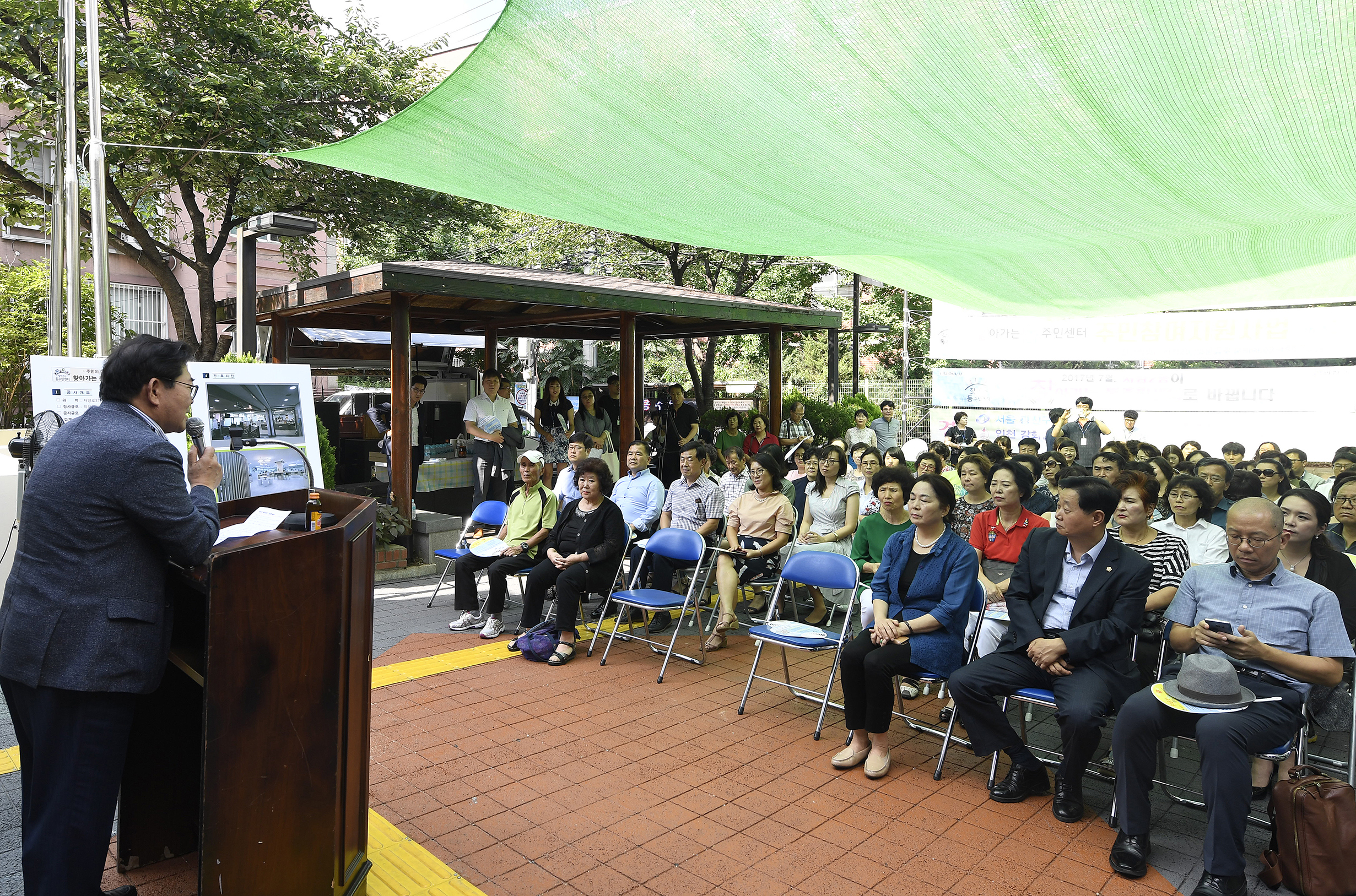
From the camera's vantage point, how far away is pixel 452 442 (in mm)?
11781

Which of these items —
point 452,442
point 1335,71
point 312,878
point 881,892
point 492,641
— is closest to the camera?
point 1335,71

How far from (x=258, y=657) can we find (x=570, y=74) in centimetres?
198

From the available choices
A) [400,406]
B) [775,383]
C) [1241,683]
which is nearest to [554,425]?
[400,406]

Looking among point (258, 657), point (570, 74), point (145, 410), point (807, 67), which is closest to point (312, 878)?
point (258, 657)

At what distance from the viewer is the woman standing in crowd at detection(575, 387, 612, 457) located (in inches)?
435

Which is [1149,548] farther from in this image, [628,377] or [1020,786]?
[628,377]

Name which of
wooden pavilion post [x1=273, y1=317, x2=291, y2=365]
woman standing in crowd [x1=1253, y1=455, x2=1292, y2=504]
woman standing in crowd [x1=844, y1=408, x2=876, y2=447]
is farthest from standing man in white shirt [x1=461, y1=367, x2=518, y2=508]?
woman standing in crowd [x1=1253, y1=455, x2=1292, y2=504]

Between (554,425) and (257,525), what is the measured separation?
9138mm

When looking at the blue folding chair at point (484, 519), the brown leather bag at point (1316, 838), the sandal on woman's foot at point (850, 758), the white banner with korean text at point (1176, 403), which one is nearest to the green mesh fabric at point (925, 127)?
the brown leather bag at point (1316, 838)

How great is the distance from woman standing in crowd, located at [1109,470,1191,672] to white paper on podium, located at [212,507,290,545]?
12.9ft

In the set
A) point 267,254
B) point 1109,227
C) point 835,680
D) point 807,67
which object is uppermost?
point 267,254

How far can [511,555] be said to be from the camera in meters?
6.62

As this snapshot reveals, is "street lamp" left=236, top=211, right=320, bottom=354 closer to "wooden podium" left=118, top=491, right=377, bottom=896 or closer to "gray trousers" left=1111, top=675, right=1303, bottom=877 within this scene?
"wooden podium" left=118, top=491, right=377, bottom=896

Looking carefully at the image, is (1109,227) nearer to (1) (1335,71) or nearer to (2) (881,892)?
(1) (1335,71)
